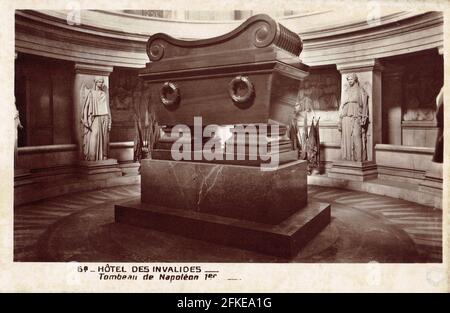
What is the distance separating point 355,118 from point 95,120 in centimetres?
451

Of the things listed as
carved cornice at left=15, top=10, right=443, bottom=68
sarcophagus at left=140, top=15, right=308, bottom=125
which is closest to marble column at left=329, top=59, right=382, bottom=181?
carved cornice at left=15, top=10, right=443, bottom=68

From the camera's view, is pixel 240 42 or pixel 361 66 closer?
pixel 240 42

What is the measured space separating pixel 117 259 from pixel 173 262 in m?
0.48

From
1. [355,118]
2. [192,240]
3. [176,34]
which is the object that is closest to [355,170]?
[355,118]

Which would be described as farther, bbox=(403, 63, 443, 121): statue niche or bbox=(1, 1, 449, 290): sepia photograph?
bbox=(403, 63, 443, 121): statue niche

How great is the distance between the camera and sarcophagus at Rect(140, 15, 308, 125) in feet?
10.2

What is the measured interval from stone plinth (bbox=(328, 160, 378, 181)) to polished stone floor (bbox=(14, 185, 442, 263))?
129 cm

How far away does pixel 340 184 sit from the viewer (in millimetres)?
5859

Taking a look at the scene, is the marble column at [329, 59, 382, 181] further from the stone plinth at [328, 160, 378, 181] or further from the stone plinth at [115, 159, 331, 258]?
the stone plinth at [115, 159, 331, 258]

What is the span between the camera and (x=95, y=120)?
6180 mm

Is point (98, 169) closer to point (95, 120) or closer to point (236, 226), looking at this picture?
point (95, 120)

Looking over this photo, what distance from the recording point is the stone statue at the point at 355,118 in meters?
6.02

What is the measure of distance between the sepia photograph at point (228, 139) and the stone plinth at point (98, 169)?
0.09 feet

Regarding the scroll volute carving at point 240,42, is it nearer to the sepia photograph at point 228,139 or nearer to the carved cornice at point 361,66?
the sepia photograph at point 228,139
